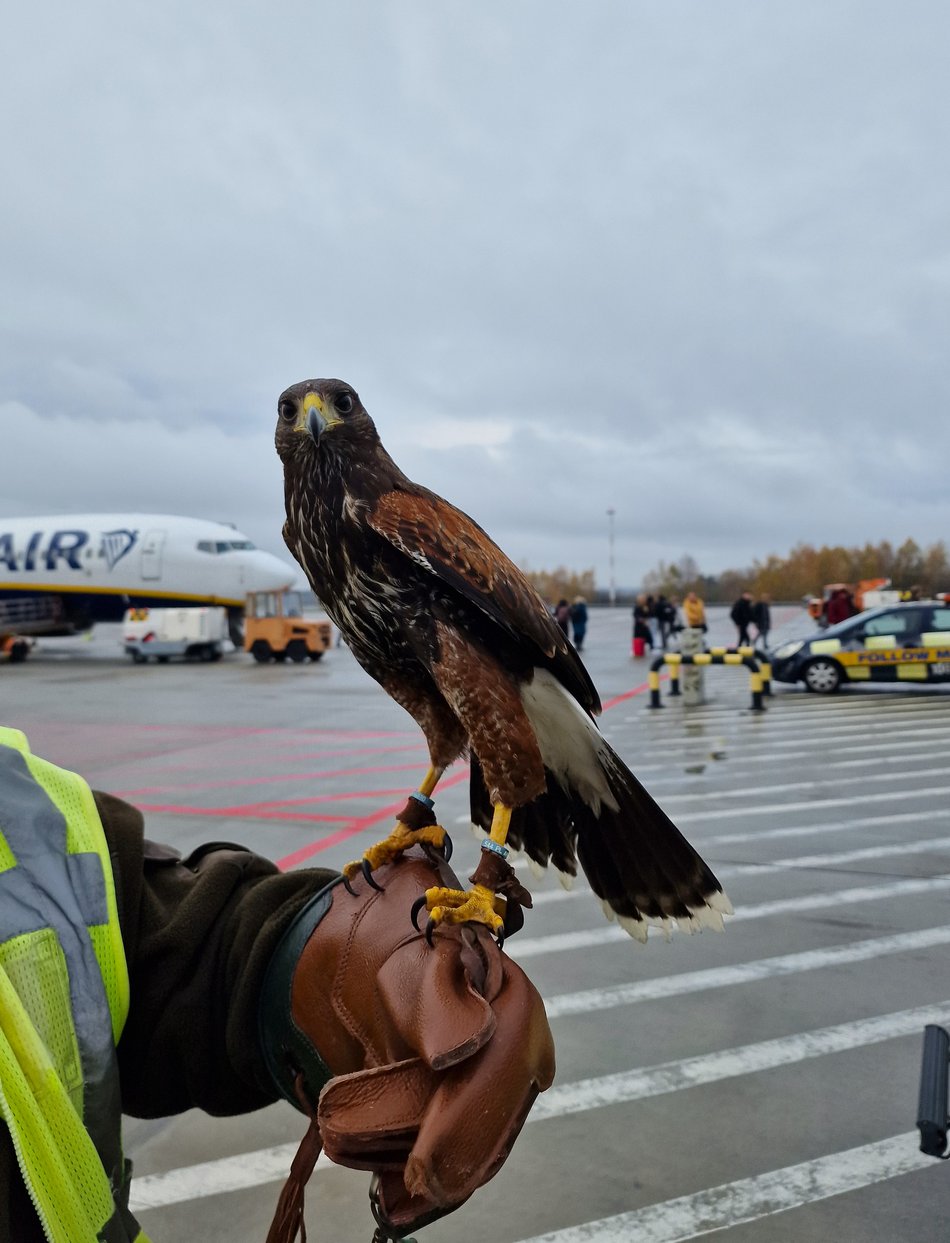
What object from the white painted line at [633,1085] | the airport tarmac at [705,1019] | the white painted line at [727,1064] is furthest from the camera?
the white painted line at [727,1064]

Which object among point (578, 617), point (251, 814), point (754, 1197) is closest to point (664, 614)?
point (578, 617)

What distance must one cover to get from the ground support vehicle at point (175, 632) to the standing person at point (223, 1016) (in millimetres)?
21558

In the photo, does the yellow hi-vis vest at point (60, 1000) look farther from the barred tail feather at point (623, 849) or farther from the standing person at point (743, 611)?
the standing person at point (743, 611)

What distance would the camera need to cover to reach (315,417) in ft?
5.04

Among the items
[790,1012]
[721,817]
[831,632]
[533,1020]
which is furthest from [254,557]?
[533,1020]

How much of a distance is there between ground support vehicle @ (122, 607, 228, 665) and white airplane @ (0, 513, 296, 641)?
0.61m

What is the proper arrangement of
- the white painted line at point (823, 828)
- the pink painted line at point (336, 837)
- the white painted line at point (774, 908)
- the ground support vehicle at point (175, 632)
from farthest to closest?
1. the ground support vehicle at point (175, 632)
2. the white painted line at point (823, 828)
3. the pink painted line at point (336, 837)
4. the white painted line at point (774, 908)

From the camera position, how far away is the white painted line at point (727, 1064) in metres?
2.94

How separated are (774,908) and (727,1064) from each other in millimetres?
1620

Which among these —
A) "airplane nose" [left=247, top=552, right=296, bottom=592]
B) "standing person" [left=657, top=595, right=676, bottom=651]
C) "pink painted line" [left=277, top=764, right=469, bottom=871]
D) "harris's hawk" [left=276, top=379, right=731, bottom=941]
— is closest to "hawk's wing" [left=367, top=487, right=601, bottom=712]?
"harris's hawk" [left=276, top=379, right=731, bottom=941]

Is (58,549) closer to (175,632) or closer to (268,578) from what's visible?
(175,632)

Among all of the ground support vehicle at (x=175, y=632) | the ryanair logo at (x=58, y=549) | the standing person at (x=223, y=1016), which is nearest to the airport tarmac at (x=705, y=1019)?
the standing person at (x=223, y=1016)

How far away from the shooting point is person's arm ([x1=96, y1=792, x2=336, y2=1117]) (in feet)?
4.77

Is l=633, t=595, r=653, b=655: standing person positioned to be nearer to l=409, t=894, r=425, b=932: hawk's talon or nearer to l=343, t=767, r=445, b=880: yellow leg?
l=343, t=767, r=445, b=880: yellow leg
